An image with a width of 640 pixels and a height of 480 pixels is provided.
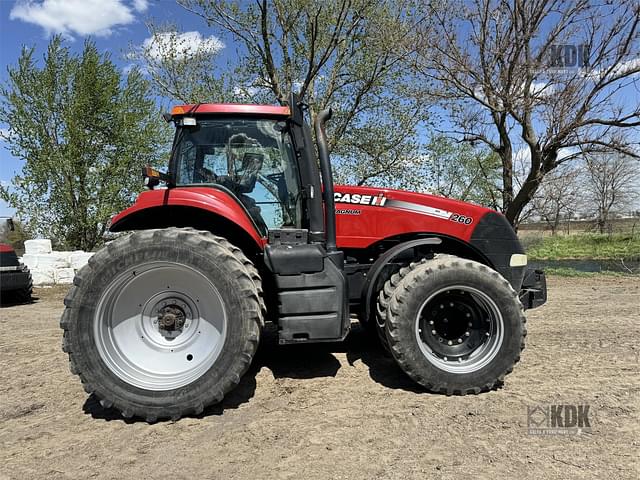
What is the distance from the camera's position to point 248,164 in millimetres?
3854

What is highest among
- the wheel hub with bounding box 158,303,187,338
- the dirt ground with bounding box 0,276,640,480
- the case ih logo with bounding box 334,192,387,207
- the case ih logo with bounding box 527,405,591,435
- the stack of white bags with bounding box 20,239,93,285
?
the case ih logo with bounding box 334,192,387,207

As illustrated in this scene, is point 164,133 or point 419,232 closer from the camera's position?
point 419,232

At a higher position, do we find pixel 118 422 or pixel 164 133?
pixel 164 133

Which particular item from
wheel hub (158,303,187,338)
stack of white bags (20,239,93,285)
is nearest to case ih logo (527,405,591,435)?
wheel hub (158,303,187,338)

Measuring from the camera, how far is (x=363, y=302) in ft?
13.1

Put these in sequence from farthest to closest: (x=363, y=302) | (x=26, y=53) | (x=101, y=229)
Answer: (x=101, y=229), (x=26, y=53), (x=363, y=302)

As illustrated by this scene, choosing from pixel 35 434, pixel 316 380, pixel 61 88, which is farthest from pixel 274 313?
pixel 61 88

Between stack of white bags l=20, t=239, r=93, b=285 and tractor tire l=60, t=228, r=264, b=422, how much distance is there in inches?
349

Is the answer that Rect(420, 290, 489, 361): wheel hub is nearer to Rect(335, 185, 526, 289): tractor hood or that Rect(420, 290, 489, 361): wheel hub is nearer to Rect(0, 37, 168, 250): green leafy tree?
Rect(335, 185, 526, 289): tractor hood

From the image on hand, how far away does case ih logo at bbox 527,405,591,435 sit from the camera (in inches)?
114

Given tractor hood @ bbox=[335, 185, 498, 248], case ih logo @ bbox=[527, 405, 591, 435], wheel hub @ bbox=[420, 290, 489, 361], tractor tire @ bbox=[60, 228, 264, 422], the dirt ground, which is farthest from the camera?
tractor hood @ bbox=[335, 185, 498, 248]

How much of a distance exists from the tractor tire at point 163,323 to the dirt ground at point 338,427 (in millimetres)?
213

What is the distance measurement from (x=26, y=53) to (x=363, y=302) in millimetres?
12836

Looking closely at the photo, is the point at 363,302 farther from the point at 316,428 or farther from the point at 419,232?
the point at 316,428
